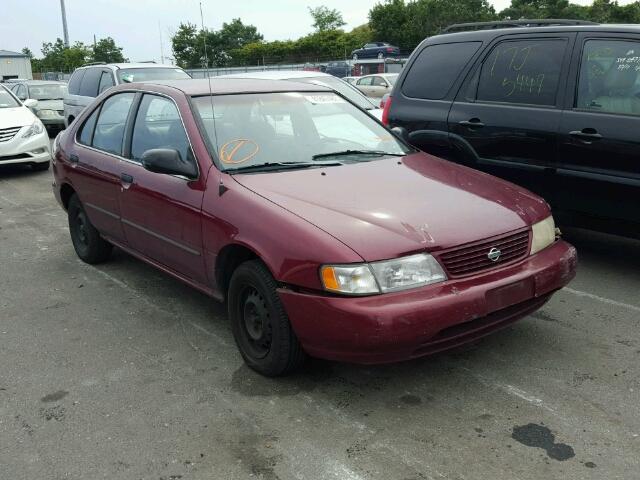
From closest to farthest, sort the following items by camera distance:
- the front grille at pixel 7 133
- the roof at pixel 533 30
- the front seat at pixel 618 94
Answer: the front seat at pixel 618 94
the roof at pixel 533 30
the front grille at pixel 7 133

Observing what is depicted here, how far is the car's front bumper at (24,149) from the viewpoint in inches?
410

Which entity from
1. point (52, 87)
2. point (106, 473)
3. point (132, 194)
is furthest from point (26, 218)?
point (52, 87)

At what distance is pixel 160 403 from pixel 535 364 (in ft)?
6.74

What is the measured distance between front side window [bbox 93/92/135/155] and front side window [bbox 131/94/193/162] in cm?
24

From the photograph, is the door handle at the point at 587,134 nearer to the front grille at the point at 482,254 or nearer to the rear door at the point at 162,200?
the front grille at the point at 482,254

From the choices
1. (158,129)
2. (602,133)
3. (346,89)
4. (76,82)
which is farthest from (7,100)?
(602,133)

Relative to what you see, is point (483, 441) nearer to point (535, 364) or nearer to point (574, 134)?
point (535, 364)

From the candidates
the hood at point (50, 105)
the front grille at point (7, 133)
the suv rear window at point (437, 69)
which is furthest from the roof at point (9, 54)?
the suv rear window at point (437, 69)

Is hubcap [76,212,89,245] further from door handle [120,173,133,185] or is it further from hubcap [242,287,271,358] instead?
hubcap [242,287,271,358]

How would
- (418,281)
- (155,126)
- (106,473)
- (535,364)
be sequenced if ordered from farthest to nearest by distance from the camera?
(155,126) → (535,364) → (418,281) → (106,473)

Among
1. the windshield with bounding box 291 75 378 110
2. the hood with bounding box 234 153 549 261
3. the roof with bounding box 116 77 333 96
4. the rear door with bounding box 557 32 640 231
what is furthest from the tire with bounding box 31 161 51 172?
the rear door with bounding box 557 32 640 231

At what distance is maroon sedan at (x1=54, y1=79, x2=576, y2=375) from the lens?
304cm

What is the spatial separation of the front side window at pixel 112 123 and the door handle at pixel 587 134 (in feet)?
10.9

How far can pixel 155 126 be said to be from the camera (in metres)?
4.53
